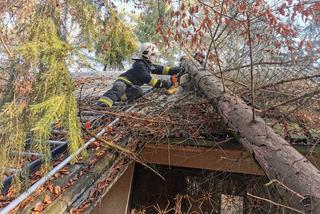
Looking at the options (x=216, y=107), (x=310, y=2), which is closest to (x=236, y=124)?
(x=216, y=107)

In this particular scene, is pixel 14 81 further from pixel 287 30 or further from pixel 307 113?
pixel 287 30

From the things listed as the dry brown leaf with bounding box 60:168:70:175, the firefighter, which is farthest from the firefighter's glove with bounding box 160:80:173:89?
the dry brown leaf with bounding box 60:168:70:175

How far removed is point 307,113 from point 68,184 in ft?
9.27

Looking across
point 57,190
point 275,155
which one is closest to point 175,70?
point 275,155

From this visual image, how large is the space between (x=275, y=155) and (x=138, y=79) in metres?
3.15

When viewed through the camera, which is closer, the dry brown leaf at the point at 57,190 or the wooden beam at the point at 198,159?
the dry brown leaf at the point at 57,190

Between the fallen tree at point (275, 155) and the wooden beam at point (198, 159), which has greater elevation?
the fallen tree at point (275, 155)

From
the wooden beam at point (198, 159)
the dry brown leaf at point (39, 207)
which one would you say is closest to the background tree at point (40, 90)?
the dry brown leaf at point (39, 207)

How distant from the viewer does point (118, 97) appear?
463cm

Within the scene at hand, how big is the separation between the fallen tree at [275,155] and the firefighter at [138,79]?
4.88 ft

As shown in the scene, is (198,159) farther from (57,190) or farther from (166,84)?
(57,190)

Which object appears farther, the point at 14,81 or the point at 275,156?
the point at 275,156

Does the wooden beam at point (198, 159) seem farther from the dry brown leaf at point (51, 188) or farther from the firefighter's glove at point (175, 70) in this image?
the firefighter's glove at point (175, 70)

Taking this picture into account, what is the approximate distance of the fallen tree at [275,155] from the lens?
1855 millimetres
